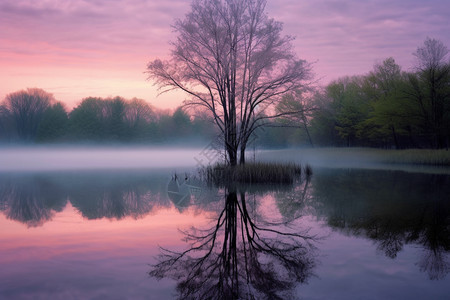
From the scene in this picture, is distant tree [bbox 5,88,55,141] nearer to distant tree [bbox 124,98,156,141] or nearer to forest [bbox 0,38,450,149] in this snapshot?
forest [bbox 0,38,450,149]

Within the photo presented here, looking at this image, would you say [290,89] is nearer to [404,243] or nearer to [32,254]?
[404,243]

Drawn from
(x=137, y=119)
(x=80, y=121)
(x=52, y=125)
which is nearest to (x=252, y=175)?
(x=52, y=125)

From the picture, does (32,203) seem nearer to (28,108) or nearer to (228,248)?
(228,248)

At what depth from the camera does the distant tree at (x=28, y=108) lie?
232 feet

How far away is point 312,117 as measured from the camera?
105ft

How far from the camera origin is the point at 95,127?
253 ft

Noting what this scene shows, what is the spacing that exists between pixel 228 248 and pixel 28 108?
76.9 metres

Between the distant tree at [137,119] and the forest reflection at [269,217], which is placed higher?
the distant tree at [137,119]

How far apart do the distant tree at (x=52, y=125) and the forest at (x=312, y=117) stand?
0.59 feet

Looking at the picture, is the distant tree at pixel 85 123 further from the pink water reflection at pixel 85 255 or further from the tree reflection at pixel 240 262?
the tree reflection at pixel 240 262

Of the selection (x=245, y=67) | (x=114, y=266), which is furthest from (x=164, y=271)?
(x=245, y=67)

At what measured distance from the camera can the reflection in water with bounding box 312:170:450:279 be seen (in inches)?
256

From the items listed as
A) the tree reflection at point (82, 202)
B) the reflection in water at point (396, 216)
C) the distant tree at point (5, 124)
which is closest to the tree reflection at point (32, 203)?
the tree reflection at point (82, 202)

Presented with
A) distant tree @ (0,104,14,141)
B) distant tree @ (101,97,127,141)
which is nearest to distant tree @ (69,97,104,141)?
distant tree @ (101,97,127,141)
